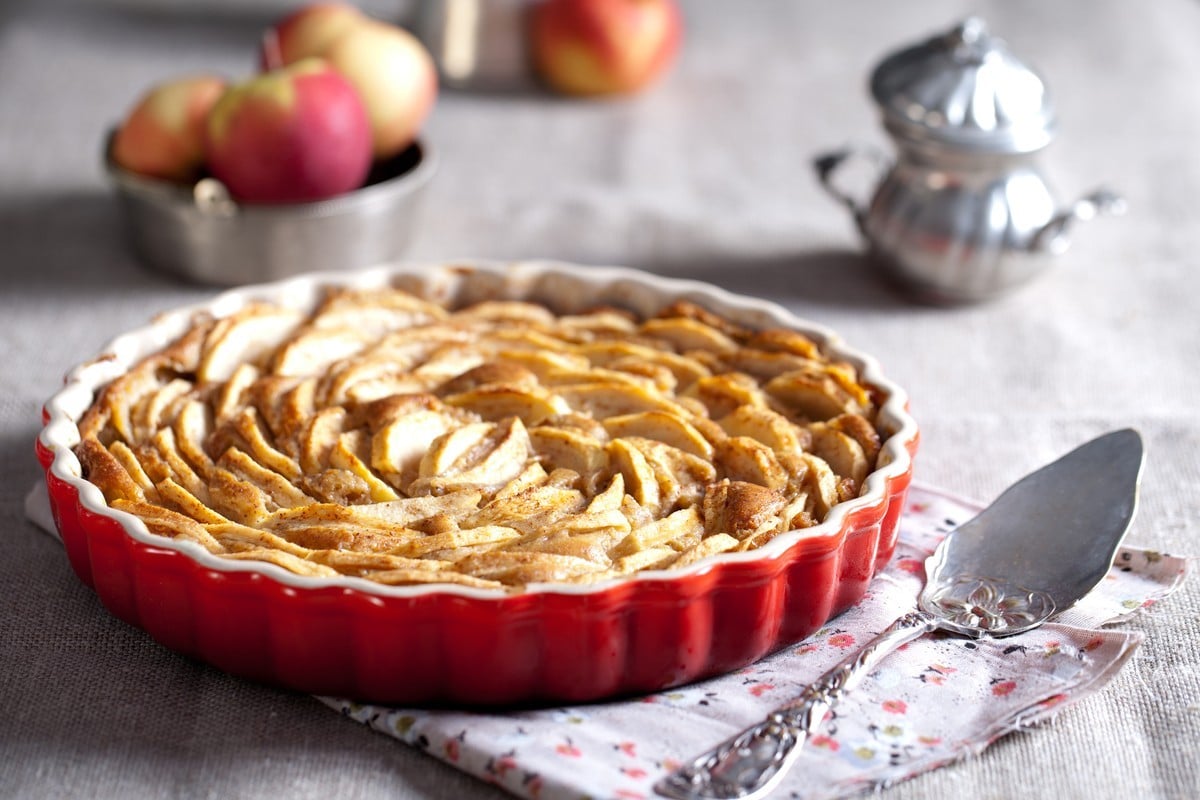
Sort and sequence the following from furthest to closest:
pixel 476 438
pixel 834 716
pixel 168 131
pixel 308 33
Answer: pixel 308 33, pixel 168 131, pixel 476 438, pixel 834 716

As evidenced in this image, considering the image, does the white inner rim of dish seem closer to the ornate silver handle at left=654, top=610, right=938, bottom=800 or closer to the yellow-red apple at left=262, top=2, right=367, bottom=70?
the ornate silver handle at left=654, top=610, right=938, bottom=800

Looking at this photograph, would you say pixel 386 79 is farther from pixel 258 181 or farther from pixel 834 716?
pixel 834 716

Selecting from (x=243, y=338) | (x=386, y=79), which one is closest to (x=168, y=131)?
(x=386, y=79)

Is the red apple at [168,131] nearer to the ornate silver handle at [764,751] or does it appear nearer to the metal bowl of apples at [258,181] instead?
the metal bowl of apples at [258,181]

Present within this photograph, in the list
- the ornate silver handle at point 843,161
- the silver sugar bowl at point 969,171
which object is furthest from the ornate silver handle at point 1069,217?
the ornate silver handle at point 843,161

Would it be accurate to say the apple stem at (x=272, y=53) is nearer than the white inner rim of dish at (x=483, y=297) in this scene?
No

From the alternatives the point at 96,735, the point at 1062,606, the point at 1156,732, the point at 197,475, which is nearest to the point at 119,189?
the point at 197,475
